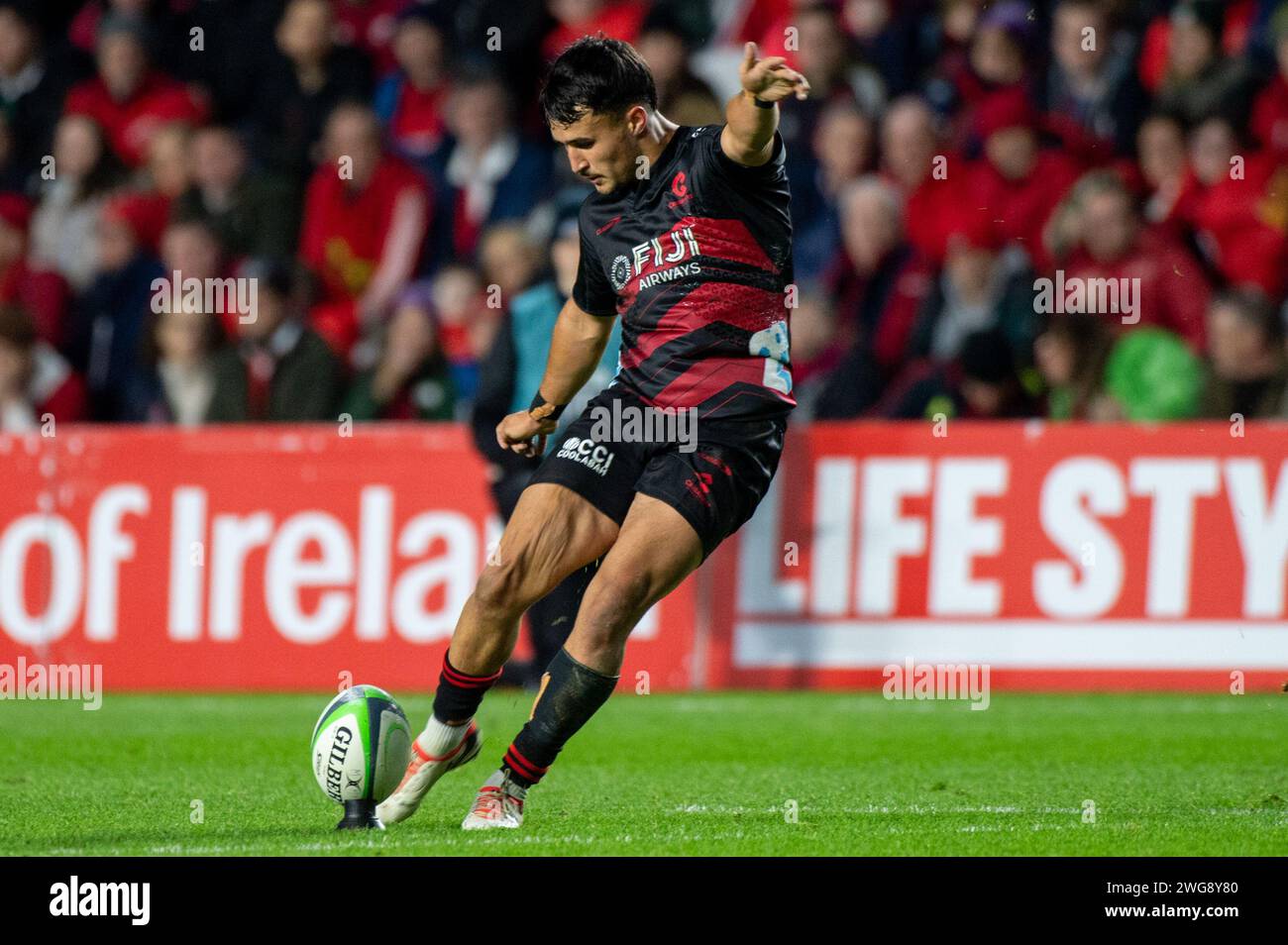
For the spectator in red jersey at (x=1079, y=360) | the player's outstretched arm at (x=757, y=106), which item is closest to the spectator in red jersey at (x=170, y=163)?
the spectator in red jersey at (x=1079, y=360)

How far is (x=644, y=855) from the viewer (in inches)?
239

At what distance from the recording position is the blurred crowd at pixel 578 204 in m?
12.5

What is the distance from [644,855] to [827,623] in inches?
232

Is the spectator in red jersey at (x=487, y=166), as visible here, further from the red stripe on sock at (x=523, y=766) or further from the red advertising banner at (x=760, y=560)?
the red stripe on sock at (x=523, y=766)

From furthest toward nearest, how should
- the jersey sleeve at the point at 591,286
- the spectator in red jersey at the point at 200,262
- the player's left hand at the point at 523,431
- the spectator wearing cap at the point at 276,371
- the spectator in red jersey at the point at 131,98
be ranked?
1. the spectator in red jersey at the point at 131,98
2. the spectator in red jersey at the point at 200,262
3. the spectator wearing cap at the point at 276,371
4. the player's left hand at the point at 523,431
5. the jersey sleeve at the point at 591,286

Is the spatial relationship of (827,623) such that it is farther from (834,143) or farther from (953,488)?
(834,143)

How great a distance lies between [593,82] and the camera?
671cm

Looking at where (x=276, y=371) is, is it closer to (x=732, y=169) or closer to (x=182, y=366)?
(x=182, y=366)

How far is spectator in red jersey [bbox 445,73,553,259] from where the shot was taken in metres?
14.6

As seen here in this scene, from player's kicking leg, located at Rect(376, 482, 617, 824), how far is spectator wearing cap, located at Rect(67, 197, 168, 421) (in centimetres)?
805

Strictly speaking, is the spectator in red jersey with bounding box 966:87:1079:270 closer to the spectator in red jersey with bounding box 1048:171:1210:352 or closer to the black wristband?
the spectator in red jersey with bounding box 1048:171:1210:352

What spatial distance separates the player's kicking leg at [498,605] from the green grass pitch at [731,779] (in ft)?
0.68

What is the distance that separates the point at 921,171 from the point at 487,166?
3164mm
